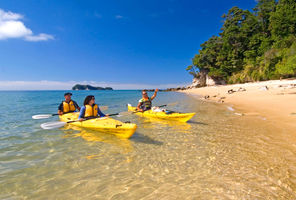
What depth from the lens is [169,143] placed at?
5578 mm

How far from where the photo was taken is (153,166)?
396 cm

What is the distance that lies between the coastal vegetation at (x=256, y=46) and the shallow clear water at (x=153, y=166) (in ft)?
96.2

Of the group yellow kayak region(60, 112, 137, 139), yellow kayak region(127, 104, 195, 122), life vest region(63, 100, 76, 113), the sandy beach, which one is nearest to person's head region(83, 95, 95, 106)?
yellow kayak region(60, 112, 137, 139)

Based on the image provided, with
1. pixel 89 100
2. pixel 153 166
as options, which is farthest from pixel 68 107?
pixel 153 166

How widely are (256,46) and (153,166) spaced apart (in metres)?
49.6

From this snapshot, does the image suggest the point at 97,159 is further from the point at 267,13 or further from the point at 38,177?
the point at 267,13

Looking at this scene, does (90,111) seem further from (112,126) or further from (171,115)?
(171,115)

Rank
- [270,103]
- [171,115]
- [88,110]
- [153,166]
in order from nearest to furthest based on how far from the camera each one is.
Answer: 1. [153,166]
2. [88,110]
3. [171,115]
4. [270,103]

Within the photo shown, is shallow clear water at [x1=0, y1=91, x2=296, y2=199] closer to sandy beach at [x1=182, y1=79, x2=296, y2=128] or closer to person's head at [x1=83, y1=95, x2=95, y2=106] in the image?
person's head at [x1=83, y1=95, x2=95, y2=106]

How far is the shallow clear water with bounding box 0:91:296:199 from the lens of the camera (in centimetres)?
299

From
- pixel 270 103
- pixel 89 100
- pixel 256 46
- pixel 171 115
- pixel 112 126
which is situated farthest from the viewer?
pixel 256 46

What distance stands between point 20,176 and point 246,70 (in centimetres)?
4407

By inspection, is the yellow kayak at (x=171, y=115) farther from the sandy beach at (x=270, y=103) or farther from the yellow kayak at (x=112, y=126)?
the sandy beach at (x=270, y=103)

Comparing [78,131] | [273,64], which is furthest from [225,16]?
[78,131]
